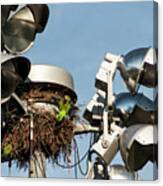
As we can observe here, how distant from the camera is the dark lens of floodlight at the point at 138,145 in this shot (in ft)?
8.07

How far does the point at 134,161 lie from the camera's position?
2.49 meters

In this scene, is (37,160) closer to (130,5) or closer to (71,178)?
(71,178)

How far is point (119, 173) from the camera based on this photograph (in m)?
2.51

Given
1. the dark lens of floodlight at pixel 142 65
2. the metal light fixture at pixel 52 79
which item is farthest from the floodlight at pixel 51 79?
the dark lens of floodlight at pixel 142 65

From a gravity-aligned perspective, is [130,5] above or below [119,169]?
above

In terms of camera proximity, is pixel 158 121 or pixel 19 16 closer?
pixel 158 121

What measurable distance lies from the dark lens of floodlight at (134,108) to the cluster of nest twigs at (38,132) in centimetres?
19

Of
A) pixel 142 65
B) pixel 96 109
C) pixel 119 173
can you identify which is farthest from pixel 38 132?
pixel 142 65

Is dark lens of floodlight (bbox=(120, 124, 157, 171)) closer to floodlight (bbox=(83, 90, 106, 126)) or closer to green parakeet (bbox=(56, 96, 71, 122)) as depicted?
floodlight (bbox=(83, 90, 106, 126))

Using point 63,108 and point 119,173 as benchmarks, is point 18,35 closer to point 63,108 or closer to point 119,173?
point 63,108

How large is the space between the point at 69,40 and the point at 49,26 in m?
0.10

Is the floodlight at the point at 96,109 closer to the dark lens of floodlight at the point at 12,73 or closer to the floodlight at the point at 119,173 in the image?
the floodlight at the point at 119,173

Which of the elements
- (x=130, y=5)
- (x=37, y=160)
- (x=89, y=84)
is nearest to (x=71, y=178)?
(x=37, y=160)

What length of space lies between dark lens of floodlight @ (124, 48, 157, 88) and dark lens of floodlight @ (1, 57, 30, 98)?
416 mm
